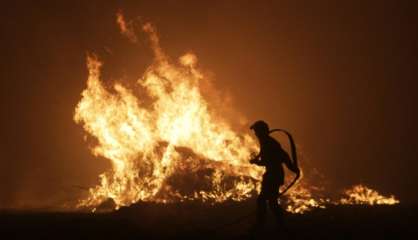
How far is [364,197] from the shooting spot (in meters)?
34.9

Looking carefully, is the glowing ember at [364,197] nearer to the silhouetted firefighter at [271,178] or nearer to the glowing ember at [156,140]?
the glowing ember at [156,140]

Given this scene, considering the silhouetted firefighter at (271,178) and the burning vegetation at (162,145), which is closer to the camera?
the silhouetted firefighter at (271,178)

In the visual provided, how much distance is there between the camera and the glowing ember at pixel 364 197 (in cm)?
3388

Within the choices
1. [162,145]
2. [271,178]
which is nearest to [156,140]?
[162,145]

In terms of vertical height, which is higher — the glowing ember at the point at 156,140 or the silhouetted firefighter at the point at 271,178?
the glowing ember at the point at 156,140

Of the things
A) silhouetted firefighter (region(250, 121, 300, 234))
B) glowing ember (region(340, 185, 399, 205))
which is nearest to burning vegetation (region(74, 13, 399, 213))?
glowing ember (region(340, 185, 399, 205))

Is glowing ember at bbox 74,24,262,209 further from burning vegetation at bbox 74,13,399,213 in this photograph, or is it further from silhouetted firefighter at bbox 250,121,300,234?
silhouetted firefighter at bbox 250,121,300,234

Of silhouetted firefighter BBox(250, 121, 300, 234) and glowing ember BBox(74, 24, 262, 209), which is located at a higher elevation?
glowing ember BBox(74, 24, 262, 209)

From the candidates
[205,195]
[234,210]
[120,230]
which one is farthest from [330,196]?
[120,230]

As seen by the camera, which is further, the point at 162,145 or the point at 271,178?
the point at 162,145

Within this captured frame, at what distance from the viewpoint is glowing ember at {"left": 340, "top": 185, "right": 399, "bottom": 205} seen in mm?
33875

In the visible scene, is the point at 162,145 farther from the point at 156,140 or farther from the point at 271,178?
the point at 271,178

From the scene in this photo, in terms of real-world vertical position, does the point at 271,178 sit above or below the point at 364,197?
below

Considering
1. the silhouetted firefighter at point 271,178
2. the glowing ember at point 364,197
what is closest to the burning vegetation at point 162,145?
the glowing ember at point 364,197
